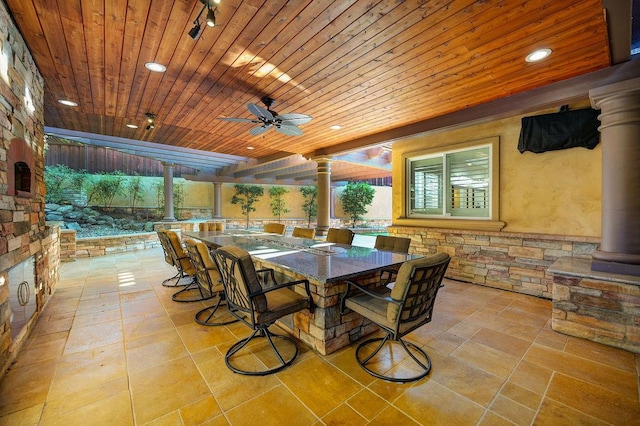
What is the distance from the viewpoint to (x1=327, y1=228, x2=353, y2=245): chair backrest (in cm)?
396

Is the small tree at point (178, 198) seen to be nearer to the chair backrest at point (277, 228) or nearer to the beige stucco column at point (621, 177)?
the chair backrest at point (277, 228)

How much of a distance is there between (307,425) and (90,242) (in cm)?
702

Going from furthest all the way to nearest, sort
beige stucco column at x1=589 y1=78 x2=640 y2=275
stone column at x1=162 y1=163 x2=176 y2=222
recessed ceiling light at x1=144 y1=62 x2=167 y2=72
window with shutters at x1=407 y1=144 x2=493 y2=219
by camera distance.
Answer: stone column at x1=162 y1=163 x2=176 y2=222, window with shutters at x1=407 y1=144 x2=493 y2=219, recessed ceiling light at x1=144 y1=62 x2=167 y2=72, beige stucco column at x1=589 y1=78 x2=640 y2=275

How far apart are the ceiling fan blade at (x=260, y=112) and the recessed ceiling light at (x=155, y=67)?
89cm

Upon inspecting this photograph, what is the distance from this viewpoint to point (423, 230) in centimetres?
482

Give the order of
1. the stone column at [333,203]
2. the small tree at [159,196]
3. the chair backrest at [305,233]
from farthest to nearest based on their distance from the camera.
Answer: the stone column at [333,203]
the small tree at [159,196]
the chair backrest at [305,233]

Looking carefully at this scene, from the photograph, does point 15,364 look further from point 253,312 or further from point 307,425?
point 307,425

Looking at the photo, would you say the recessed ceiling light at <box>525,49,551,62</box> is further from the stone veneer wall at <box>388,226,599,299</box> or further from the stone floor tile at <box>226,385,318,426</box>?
the stone floor tile at <box>226,385,318,426</box>

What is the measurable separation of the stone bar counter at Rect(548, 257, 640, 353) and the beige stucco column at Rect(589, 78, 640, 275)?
19 cm

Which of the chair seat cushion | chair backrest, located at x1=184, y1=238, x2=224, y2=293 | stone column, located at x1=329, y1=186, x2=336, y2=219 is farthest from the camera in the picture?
stone column, located at x1=329, y1=186, x2=336, y2=219

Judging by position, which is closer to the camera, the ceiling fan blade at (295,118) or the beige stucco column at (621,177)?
the beige stucco column at (621,177)

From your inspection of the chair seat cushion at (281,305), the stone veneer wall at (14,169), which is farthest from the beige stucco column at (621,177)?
the stone veneer wall at (14,169)

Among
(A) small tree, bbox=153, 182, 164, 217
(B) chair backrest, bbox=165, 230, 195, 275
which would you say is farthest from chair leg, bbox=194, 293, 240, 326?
(A) small tree, bbox=153, 182, 164, 217

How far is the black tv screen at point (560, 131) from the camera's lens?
3.21m
